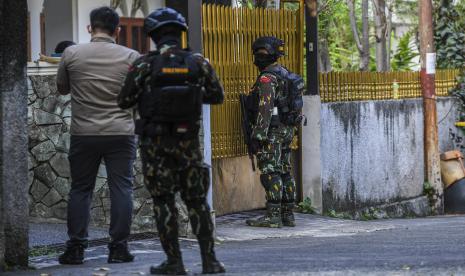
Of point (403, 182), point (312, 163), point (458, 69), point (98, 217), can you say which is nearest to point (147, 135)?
point (98, 217)

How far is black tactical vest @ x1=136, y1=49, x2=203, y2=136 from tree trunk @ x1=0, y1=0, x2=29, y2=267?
128cm

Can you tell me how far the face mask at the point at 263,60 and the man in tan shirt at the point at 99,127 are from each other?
11.6 feet

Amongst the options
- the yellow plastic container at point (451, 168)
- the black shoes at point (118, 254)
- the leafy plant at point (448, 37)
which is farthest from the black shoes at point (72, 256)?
the leafy plant at point (448, 37)

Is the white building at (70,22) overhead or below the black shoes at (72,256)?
overhead

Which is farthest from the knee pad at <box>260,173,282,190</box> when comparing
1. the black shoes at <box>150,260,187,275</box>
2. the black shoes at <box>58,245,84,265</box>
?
the black shoes at <box>150,260,187,275</box>

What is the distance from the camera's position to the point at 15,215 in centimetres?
837

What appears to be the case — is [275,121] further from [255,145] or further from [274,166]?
[274,166]

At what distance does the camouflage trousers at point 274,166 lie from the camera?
39.6 feet

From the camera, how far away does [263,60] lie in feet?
39.5

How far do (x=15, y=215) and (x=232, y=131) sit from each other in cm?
460

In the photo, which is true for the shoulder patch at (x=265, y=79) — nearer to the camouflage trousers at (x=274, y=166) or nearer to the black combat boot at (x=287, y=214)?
the camouflage trousers at (x=274, y=166)

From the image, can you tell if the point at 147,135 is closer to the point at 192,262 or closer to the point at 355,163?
the point at 192,262

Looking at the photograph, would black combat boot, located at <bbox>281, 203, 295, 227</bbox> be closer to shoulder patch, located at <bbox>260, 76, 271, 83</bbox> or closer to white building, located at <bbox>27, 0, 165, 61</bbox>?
shoulder patch, located at <bbox>260, 76, 271, 83</bbox>

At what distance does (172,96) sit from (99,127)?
136cm
